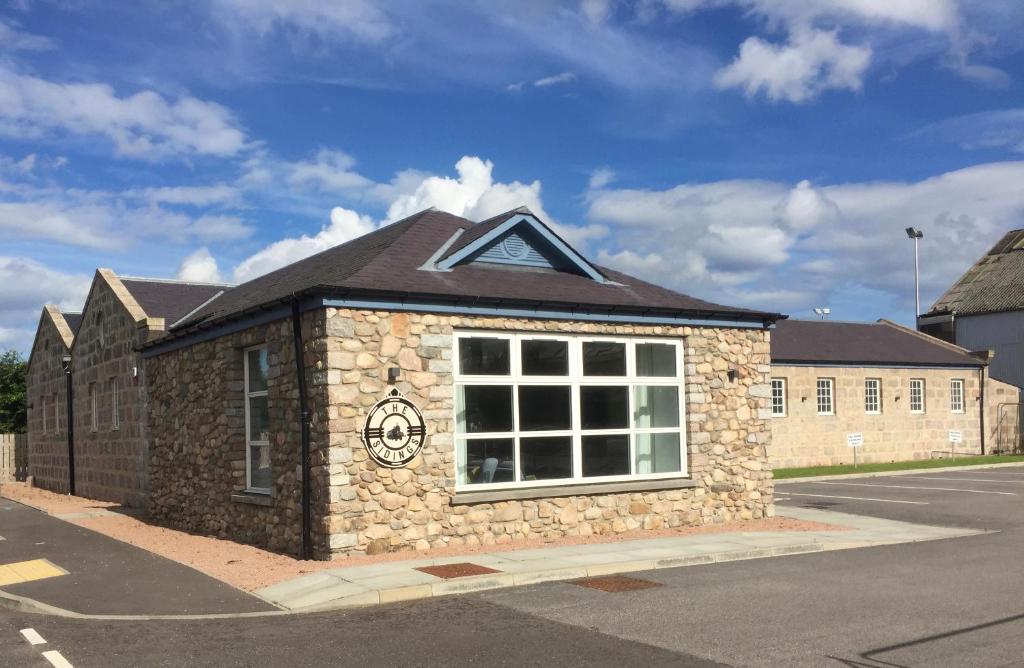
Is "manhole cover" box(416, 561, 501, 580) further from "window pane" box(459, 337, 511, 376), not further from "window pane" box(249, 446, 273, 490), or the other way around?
"window pane" box(249, 446, 273, 490)

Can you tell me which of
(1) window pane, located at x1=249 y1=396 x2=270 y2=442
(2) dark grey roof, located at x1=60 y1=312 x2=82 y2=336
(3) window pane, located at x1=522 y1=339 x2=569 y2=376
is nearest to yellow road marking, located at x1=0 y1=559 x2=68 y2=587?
(1) window pane, located at x1=249 y1=396 x2=270 y2=442

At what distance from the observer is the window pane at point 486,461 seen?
1359 centimetres

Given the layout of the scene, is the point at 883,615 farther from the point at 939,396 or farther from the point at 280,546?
the point at 939,396

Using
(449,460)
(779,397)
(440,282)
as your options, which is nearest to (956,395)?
(779,397)

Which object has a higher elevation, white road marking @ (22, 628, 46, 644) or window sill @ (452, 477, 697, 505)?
window sill @ (452, 477, 697, 505)

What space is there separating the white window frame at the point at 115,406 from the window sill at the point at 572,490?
12.7m

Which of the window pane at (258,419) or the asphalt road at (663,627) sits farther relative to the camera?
the window pane at (258,419)

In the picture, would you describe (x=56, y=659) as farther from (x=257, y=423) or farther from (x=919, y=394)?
(x=919, y=394)

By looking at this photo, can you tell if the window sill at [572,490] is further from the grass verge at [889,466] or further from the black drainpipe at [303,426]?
the grass verge at [889,466]

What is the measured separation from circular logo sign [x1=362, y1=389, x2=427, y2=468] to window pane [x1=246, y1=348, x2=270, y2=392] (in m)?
2.64

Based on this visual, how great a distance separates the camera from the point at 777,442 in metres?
30.1

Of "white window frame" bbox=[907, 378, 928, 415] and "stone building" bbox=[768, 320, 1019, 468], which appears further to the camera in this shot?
"white window frame" bbox=[907, 378, 928, 415]

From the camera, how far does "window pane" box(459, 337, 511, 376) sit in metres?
13.6

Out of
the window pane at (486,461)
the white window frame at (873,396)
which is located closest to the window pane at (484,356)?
the window pane at (486,461)
